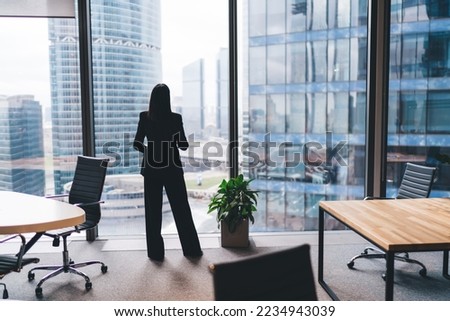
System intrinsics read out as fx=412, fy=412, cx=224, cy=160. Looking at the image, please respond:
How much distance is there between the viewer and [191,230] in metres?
3.86

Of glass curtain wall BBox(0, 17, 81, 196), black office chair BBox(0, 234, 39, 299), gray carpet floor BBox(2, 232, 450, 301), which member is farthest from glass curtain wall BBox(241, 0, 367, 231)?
black office chair BBox(0, 234, 39, 299)

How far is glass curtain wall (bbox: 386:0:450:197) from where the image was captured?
4379mm

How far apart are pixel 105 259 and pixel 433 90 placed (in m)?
3.80

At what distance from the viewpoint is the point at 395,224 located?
238cm

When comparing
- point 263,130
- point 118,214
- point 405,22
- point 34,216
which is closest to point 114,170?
point 118,214

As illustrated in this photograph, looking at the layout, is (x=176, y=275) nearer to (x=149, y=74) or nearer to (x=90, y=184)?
(x=90, y=184)

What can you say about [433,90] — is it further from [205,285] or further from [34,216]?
[34,216]

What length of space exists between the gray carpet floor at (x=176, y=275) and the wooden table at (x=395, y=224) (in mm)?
262

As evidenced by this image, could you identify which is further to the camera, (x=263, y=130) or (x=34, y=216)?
(x=263, y=130)

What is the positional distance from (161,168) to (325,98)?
81.1 inches

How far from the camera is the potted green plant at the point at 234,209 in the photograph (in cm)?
400

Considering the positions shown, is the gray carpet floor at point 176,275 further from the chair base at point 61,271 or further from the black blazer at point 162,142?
the black blazer at point 162,142

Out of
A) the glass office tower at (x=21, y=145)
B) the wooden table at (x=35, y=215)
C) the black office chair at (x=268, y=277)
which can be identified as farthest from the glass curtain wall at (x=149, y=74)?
the black office chair at (x=268, y=277)
